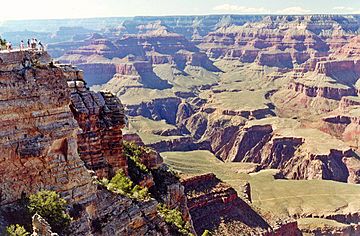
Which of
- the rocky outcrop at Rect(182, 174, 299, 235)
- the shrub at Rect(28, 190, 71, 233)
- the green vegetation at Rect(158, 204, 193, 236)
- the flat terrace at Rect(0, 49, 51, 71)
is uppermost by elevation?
the flat terrace at Rect(0, 49, 51, 71)

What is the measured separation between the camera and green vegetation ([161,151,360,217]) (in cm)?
8212

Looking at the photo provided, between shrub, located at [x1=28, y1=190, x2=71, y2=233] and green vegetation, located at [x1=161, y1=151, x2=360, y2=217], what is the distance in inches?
2349

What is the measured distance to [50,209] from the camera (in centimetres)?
1875

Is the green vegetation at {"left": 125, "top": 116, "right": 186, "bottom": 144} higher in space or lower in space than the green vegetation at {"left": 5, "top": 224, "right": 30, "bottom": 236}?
lower

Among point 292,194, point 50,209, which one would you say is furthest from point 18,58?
point 292,194

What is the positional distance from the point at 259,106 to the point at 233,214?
455ft

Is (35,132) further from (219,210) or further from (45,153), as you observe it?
(219,210)

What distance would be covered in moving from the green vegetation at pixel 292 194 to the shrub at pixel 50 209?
5966cm

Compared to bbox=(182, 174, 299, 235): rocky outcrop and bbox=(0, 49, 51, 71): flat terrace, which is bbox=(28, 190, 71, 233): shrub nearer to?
bbox=(0, 49, 51, 71): flat terrace

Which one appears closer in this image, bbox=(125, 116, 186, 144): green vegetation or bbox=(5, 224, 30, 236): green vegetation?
bbox=(5, 224, 30, 236): green vegetation

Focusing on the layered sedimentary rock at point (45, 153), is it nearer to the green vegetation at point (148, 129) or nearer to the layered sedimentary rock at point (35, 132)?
the layered sedimentary rock at point (35, 132)

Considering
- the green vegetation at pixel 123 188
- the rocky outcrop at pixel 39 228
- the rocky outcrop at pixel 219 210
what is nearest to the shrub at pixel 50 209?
the rocky outcrop at pixel 39 228

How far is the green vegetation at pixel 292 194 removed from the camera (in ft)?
269

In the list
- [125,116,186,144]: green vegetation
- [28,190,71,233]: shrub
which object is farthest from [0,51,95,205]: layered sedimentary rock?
[125,116,186,144]: green vegetation
